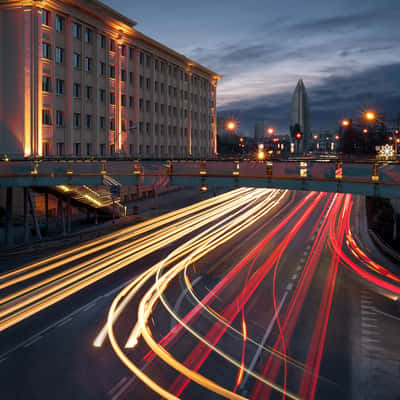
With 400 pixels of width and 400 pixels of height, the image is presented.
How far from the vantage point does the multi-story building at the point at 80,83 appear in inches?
1833

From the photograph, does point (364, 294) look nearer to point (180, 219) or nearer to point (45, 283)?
point (45, 283)

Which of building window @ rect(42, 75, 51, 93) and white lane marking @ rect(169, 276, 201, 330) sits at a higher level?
building window @ rect(42, 75, 51, 93)

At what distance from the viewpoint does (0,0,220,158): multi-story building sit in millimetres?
46562

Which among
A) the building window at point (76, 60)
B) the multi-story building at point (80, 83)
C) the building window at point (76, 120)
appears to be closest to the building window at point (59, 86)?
the multi-story building at point (80, 83)

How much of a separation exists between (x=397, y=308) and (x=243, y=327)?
6801mm

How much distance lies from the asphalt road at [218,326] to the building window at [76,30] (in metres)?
30.5

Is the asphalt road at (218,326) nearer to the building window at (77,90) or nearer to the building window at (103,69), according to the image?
the building window at (77,90)

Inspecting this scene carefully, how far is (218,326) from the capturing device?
16.7 m

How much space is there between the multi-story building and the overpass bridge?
42.2 feet

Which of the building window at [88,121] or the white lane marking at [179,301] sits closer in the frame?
the white lane marking at [179,301]

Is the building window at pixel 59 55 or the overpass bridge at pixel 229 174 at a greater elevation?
the building window at pixel 59 55

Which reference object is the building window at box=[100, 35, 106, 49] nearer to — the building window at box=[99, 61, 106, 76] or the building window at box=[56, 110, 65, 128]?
the building window at box=[99, 61, 106, 76]

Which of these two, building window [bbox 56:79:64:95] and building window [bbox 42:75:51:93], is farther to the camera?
Result: building window [bbox 56:79:64:95]

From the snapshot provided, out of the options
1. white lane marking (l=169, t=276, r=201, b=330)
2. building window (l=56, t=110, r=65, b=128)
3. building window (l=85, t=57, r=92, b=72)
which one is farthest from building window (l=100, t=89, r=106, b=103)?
white lane marking (l=169, t=276, r=201, b=330)
